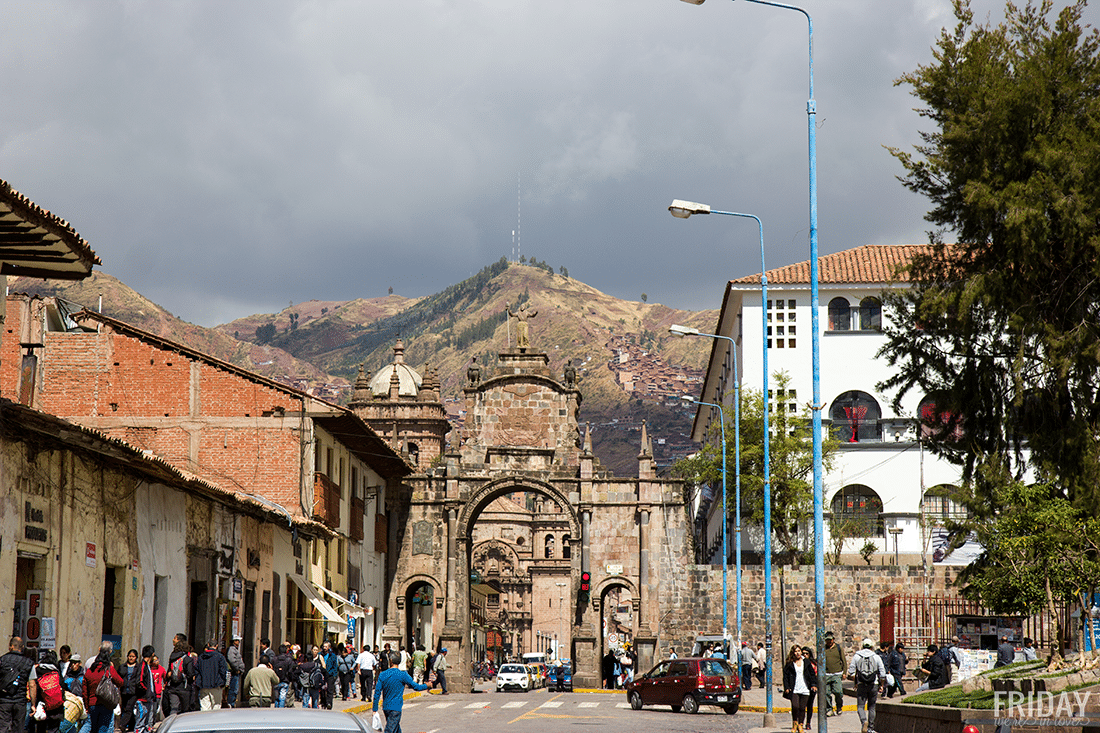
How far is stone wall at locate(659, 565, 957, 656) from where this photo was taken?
1946 inches

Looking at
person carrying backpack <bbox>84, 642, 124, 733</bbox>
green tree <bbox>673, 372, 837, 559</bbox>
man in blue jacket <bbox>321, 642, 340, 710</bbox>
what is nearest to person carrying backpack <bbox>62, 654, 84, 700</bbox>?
person carrying backpack <bbox>84, 642, 124, 733</bbox>

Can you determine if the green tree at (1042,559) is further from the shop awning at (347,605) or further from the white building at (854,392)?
the white building at (854,392)

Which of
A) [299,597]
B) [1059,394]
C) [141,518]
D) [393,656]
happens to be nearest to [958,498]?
[1059,394]

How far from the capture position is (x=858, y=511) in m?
56.1

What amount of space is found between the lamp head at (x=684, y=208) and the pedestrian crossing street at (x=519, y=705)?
14176 mm

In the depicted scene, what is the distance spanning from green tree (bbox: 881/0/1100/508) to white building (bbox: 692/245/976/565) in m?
23.2

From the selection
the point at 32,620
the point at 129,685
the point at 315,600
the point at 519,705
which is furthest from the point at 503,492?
the point at 129,685

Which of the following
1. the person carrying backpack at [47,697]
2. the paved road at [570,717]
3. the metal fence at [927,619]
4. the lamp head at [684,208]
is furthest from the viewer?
the metal fence at [927,619]

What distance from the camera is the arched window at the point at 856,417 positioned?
56.2m


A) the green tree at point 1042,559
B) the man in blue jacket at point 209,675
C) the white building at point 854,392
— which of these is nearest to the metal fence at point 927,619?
the white building at point 854,392

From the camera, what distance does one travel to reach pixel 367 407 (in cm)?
9325

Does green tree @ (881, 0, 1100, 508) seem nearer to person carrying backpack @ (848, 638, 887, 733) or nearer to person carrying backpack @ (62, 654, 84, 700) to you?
person carrying backpack @ (848, 638, 887, 733)

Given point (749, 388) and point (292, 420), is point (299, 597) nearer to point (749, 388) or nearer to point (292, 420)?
point (292, 420)

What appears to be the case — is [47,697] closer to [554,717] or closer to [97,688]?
[97,688]
